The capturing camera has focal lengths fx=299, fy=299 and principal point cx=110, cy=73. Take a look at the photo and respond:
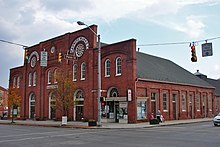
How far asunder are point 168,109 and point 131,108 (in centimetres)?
823

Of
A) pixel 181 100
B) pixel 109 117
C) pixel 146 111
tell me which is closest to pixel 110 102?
pixel 109 117

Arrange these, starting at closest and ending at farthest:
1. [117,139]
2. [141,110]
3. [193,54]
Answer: [117,139], [193,54], [141,110]

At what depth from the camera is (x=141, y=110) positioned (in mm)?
34281

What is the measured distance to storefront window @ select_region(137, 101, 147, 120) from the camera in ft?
111

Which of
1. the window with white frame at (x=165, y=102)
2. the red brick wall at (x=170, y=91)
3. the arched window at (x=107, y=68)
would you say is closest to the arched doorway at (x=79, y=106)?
Answer: the arched window at (x=107, y=68)

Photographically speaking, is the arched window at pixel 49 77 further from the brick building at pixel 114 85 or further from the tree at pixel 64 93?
the tree at pixel 64 93

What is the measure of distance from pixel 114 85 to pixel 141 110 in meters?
4.34

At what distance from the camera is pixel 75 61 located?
41156 millimetres

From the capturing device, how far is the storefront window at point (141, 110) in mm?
33812

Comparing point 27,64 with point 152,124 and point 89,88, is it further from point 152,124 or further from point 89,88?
point 152,124

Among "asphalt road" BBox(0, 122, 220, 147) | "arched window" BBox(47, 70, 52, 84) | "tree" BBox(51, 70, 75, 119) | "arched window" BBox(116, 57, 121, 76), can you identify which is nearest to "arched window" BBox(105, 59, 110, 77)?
"arched window" BBox(116, 57, 121, 76)

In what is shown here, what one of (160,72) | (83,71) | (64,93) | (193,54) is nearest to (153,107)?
(160,72)

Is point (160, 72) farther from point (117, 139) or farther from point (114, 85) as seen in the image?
point (117, 139)

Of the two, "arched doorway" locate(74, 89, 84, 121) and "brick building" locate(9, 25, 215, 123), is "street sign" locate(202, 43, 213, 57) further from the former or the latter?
"arched doorway" locate(74, 89, 84, 121)
